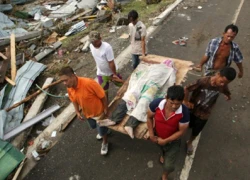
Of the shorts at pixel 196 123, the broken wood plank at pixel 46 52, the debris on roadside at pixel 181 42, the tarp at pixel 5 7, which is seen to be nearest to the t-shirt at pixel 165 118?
the shorts at pixel 196 123

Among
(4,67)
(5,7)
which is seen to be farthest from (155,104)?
(5,7)

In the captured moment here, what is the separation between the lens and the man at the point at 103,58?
12.1ft

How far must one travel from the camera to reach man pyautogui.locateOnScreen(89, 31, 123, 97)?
3.69 metres

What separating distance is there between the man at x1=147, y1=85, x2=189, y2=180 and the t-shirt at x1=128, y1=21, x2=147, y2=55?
221 cm

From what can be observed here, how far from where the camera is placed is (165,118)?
2.76 meters

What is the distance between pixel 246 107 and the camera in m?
4.66

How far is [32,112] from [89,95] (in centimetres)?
232

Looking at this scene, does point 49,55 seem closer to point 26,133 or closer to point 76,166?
point 26,133

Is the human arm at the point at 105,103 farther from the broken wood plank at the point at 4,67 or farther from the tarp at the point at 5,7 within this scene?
the tarp at the point at 5,7

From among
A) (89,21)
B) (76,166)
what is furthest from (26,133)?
(89,21)

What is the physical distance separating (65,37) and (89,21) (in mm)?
1574

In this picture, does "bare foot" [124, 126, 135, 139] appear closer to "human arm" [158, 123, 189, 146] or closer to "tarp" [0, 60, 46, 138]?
"human arm" [158, 123, 189, 146]

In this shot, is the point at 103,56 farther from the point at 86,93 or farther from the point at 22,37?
the point at 22,37

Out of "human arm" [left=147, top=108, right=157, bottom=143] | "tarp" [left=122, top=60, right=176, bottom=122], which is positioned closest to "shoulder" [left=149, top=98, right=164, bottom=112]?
"human arm" [left=147, top=108, right=157, bottom=143]
